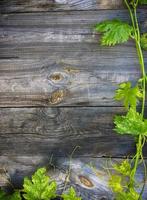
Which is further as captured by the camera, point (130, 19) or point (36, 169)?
point (36, 169)

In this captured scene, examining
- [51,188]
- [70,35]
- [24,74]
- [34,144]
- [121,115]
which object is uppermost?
[70,35]

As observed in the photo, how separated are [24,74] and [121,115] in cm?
48

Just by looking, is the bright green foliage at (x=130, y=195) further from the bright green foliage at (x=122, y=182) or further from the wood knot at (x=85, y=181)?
the wood knot at (x=85, y=181)

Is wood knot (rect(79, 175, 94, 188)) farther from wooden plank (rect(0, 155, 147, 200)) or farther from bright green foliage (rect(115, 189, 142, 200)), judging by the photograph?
bright green foliage (rect(115, 189, 142, 200))

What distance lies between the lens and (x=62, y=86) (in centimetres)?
173

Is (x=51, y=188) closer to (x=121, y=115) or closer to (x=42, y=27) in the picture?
(x=121, y=115)

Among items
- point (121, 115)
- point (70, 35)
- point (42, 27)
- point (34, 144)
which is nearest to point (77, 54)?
point (70, 35)

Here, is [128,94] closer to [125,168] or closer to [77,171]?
[125,168]

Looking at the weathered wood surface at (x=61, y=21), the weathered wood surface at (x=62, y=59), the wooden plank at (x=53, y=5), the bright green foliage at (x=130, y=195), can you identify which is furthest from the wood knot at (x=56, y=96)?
the bright green foliage at (x=130, y=195)

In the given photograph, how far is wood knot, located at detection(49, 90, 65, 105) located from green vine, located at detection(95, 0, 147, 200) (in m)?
0.25

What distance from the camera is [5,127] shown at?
1.81 metres

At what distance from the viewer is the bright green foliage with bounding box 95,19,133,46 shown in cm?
152

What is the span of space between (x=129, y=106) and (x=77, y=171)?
16.5 inches

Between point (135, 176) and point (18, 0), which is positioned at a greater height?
point (18, 0)
